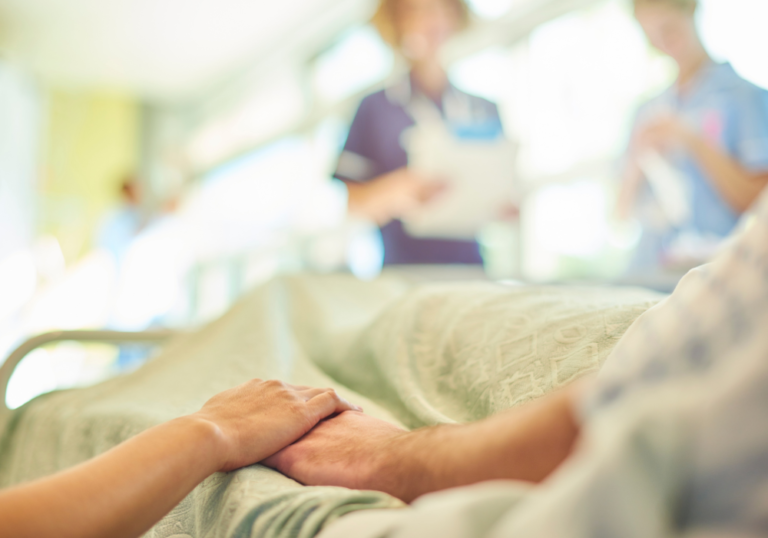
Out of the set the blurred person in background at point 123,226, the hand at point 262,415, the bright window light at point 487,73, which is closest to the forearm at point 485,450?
the hand at point 262,415

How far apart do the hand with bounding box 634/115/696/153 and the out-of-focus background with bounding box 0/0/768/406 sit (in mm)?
290

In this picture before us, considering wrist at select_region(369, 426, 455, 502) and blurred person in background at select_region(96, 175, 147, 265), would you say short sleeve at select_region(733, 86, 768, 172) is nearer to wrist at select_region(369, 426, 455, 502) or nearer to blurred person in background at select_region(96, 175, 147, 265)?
wrist at select_region(369, 426, 455, 502)

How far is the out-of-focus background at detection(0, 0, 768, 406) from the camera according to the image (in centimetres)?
284

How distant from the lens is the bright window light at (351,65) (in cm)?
423

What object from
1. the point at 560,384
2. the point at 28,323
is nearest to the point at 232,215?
the point at 28,323

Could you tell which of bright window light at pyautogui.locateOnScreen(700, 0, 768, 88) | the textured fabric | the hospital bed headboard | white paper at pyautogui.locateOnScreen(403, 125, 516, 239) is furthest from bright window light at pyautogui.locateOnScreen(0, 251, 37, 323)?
the textured fabric

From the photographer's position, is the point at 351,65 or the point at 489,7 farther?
the point at 351,65

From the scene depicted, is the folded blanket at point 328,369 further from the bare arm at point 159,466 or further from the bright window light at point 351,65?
the bright window light at point 351,65

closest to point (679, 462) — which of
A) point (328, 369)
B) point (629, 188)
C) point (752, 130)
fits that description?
point (328, 369)

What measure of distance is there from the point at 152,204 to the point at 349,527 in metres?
6.02

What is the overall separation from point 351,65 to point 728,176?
328cm

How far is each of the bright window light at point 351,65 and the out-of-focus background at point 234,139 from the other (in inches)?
0.6

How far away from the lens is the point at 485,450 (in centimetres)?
49

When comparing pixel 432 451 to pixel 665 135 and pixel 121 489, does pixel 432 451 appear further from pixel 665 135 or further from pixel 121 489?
pixel 665 135
